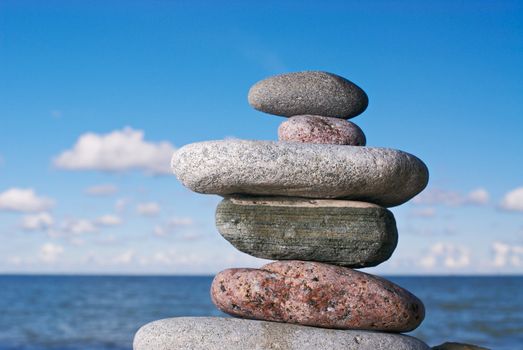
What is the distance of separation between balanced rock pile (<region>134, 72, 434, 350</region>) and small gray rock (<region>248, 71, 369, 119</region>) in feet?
1.71

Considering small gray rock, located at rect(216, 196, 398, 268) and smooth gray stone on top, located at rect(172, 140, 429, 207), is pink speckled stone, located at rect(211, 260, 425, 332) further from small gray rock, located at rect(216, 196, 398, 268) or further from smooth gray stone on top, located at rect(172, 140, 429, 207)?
smooth gray stone on top, located at rect(172, 140, 429, 207)

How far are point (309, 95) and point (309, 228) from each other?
158cm

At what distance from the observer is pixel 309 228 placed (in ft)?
25.7

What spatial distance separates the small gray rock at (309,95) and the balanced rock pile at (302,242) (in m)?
0.52

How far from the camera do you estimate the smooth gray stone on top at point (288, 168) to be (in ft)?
24.7

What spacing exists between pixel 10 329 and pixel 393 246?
20022mm

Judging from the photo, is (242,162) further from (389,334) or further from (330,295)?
(389,334)

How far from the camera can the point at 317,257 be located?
26.0ft

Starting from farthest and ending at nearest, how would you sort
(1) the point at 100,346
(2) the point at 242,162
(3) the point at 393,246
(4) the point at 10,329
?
1. (4) the point at 10,329
2. (1) the point at 100,346
3. (3) the point at 393,246
4. (2) the point at 242,162

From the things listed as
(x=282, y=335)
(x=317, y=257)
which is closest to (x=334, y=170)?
(x=317, y=257)

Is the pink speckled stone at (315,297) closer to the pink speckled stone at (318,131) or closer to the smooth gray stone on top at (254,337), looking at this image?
the smooth gray stone on top at (254,337)

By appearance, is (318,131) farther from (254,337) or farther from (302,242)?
(254,337)

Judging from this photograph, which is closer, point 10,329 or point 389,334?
point 389,334

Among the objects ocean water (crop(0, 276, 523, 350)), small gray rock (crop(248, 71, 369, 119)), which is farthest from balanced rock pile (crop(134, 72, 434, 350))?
ocean water (crop(0, 276, 523, 350))
